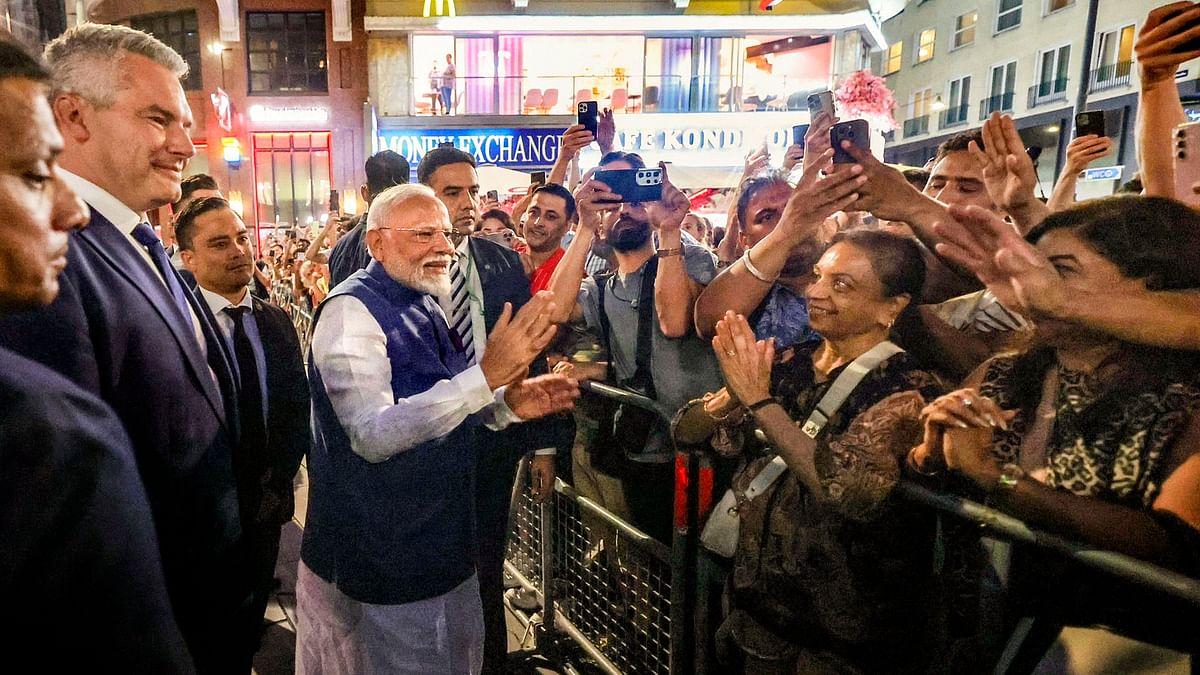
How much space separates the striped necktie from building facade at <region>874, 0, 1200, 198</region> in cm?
2678

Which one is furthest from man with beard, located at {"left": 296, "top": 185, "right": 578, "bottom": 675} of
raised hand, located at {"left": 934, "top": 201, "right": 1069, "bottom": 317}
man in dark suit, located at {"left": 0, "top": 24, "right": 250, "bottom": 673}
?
raised hand, located at {"left": 934, "top": 201, "right": 1069, "bottom": 317}

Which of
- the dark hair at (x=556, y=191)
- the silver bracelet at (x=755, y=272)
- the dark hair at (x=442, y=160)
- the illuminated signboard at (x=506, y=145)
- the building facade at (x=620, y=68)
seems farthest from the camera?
the building facade at (x=620, y=68)

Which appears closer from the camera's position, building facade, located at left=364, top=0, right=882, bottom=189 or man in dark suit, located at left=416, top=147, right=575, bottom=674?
man in dark suit, located at left=416, top=147, right=575, bottom=674

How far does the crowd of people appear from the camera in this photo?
1.01 metres

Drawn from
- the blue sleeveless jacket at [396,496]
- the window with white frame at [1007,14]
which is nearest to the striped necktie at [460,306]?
the blue sleeveless jacket at [396,496]

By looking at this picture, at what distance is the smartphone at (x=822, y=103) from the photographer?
2.77 meters

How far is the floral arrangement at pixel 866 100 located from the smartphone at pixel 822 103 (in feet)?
8.78

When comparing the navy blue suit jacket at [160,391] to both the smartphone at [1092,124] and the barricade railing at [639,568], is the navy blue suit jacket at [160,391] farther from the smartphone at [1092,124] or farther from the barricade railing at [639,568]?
the smartphone at [1092,124]

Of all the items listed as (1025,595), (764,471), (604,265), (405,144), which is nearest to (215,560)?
(764,471)

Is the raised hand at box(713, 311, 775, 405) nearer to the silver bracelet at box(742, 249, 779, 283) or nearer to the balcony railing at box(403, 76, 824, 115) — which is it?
the silver bracelet at box(742, 249, 779, 283)

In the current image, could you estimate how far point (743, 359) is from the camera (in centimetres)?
224

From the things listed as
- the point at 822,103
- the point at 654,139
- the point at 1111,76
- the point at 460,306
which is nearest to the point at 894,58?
the point at 1111,76

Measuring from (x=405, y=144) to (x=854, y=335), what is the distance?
56.8 ft

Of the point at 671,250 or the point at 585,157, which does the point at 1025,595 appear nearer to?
the point at 671,250
